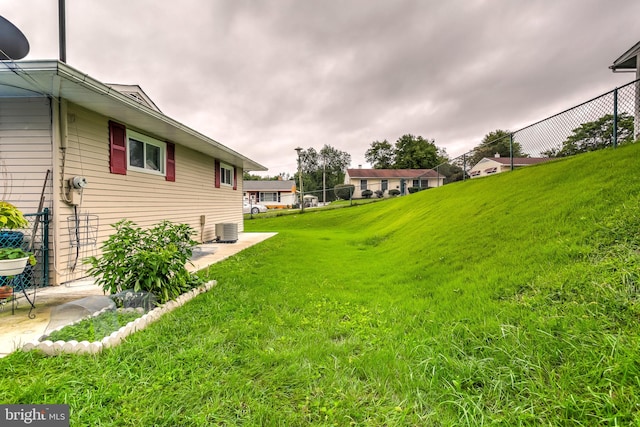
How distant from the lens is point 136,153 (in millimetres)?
5617

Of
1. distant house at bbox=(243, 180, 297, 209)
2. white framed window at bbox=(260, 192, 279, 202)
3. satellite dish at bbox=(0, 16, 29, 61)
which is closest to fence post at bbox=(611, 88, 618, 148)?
satellite dish at bbox=(0, 16, 29, 61)

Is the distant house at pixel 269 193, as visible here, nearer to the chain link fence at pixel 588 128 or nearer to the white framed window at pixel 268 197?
the white framed window at pixel 268 197

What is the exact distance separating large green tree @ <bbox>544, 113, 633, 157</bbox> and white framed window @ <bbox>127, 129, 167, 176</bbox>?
10.4m

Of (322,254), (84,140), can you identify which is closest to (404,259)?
(322,254)

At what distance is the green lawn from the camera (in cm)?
139

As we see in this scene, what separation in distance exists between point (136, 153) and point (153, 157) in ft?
1.85

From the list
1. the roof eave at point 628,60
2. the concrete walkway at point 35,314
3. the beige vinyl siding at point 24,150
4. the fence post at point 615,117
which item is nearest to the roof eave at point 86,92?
the beige vinyl siding at point 24,150

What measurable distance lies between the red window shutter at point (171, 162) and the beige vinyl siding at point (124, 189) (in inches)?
5.8

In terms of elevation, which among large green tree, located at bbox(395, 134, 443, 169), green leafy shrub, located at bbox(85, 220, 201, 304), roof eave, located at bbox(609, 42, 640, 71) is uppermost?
large green tree, located at bbox(395, 134, 443, 169)

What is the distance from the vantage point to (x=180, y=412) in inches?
56.8

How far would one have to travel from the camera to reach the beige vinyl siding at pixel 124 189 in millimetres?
4099

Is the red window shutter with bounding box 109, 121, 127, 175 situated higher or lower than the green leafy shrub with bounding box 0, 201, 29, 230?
higher

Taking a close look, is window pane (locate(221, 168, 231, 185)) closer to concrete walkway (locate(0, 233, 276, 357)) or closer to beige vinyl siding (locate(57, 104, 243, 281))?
beige vinyl siding (locate(57, 104, 243, 281))

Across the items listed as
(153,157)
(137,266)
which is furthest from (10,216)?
(153,157)
